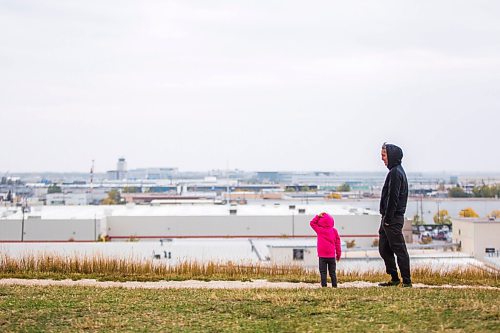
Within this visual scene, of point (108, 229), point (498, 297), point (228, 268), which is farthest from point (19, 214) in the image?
point (498, 297)

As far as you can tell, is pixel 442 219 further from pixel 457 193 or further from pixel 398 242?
pixel 398 242

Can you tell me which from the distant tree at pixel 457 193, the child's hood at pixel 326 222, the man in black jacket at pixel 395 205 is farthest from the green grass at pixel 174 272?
the distant tree at pixel 457 193

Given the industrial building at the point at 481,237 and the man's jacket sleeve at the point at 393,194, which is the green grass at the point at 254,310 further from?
the industrial building at the point at 481,237

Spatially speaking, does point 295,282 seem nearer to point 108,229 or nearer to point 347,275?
point 347,275

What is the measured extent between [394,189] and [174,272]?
4142 millimetres

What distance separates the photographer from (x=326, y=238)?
9.66 m

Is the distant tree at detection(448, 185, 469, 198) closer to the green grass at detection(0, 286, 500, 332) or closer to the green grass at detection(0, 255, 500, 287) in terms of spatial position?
the green grass at detection(0, 255, 500, 287)

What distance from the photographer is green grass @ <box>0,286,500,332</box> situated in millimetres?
6410

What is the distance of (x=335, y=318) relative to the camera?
6672mm

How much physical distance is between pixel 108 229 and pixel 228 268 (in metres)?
27.2

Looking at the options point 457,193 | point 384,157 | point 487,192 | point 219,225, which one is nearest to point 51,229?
point 219,225

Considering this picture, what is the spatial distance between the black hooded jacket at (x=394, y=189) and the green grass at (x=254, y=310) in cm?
104

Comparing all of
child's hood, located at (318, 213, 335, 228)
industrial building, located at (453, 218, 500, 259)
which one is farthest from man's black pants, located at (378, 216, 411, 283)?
industrial building, located at (453, 218, 500, 259)

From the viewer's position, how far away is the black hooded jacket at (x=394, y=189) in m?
8.98
